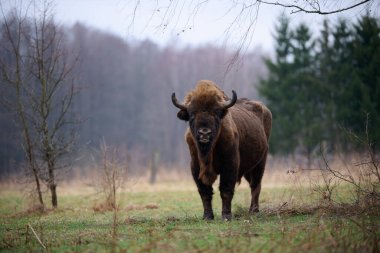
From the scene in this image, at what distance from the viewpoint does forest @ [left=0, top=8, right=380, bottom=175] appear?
59.5 feet

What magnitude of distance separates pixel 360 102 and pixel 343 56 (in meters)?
6.13

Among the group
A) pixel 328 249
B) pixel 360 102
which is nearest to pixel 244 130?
pixel 328 249

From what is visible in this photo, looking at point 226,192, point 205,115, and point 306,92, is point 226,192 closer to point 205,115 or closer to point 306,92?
point 205,115

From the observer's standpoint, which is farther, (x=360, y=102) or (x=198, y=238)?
(x=360, y=102)

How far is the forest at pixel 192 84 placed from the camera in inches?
714

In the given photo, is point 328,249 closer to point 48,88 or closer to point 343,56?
point 48,88

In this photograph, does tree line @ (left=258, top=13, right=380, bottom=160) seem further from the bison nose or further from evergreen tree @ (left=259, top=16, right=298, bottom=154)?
the bison nose

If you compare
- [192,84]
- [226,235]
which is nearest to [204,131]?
[226,235]

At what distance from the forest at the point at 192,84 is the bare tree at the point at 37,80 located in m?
0.15

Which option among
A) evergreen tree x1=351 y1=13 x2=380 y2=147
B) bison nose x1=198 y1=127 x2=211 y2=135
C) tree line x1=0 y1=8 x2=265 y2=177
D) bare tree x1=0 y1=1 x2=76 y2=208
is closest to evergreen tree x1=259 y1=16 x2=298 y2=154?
evergreen tree x1=351 y1=13 x2=380 y2=147

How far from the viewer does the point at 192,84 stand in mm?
73125

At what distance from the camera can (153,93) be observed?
72125mm

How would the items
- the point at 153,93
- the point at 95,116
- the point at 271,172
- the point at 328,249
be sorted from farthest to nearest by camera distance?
the point at 153,93, the point at 95,116, the point at 271,172, the point at 328,249

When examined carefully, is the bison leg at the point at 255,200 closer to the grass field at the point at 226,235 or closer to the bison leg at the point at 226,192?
the grass field at the point at 226,235
